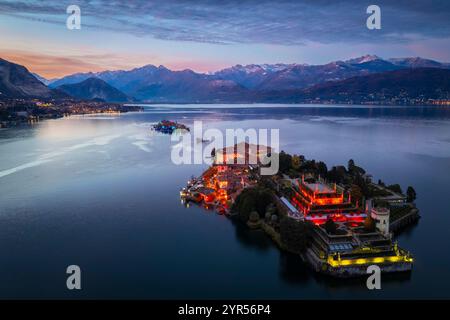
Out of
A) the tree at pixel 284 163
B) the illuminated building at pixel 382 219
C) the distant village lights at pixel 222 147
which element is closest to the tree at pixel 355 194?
the illuminated building at pixel 382 219

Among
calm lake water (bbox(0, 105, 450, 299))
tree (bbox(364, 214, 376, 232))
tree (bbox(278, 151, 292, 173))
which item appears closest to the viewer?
calm lake water (bbox(0, 105, 450, 299))

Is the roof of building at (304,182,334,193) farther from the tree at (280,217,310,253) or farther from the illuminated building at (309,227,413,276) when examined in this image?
the illuminated building at (309,227,413,276)

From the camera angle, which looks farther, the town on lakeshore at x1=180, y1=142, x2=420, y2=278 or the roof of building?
the roof of building

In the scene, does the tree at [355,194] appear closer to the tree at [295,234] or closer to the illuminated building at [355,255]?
the illuminated building at [355,255]

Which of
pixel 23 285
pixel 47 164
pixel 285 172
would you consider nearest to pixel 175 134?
pixel 47 164

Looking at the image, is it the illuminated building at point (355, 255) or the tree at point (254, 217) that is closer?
the illuminated building at point (355, 255)

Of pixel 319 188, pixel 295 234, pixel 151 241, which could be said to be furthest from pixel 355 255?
pixel 151 241

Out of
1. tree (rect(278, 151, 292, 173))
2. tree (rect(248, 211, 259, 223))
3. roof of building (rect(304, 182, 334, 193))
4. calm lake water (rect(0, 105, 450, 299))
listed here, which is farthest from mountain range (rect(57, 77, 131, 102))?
roof of building (rect(304, 182, 334, 193))
